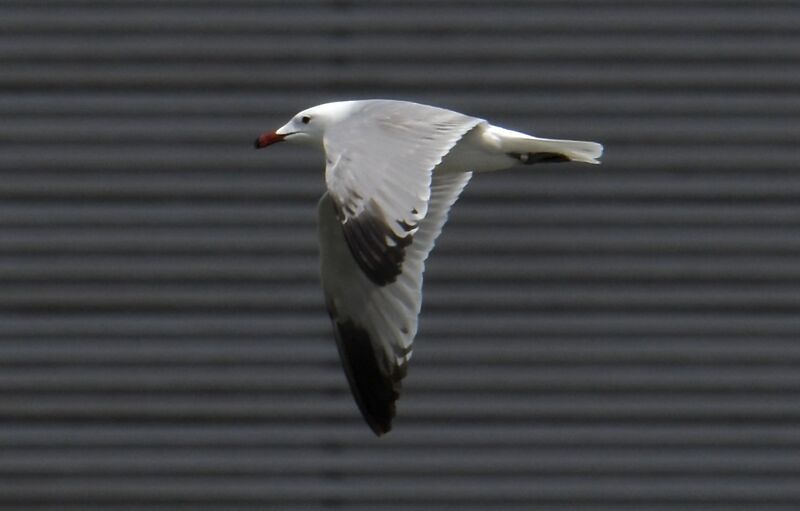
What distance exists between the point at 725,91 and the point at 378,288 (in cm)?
151

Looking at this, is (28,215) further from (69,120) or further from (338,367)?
(338,367)

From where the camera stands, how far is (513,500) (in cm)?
721

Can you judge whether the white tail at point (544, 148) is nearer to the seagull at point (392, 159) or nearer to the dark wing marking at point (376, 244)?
the seagull at point (392, 159)

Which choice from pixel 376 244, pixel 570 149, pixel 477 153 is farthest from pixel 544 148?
pixel 376 244

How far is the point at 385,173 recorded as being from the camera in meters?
5.86

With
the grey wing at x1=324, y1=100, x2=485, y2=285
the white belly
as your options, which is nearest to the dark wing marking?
the grey wing at x1=324, y1=100, x2=485, y2=285

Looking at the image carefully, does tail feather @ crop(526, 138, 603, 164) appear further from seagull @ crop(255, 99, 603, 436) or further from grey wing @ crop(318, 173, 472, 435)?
grey wing @ crop(318, 173, 472, 435)

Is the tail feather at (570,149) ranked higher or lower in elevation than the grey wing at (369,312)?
higher

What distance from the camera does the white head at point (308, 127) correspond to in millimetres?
6539

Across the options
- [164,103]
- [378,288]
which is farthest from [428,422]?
[164,103]

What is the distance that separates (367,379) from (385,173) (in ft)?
2.75

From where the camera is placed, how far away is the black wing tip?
645cm

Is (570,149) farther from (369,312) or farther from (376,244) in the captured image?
(376,244)

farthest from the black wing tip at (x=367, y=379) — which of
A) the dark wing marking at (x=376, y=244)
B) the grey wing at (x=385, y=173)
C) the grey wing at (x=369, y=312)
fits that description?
the dark wing marking at (x=376, y=244)
